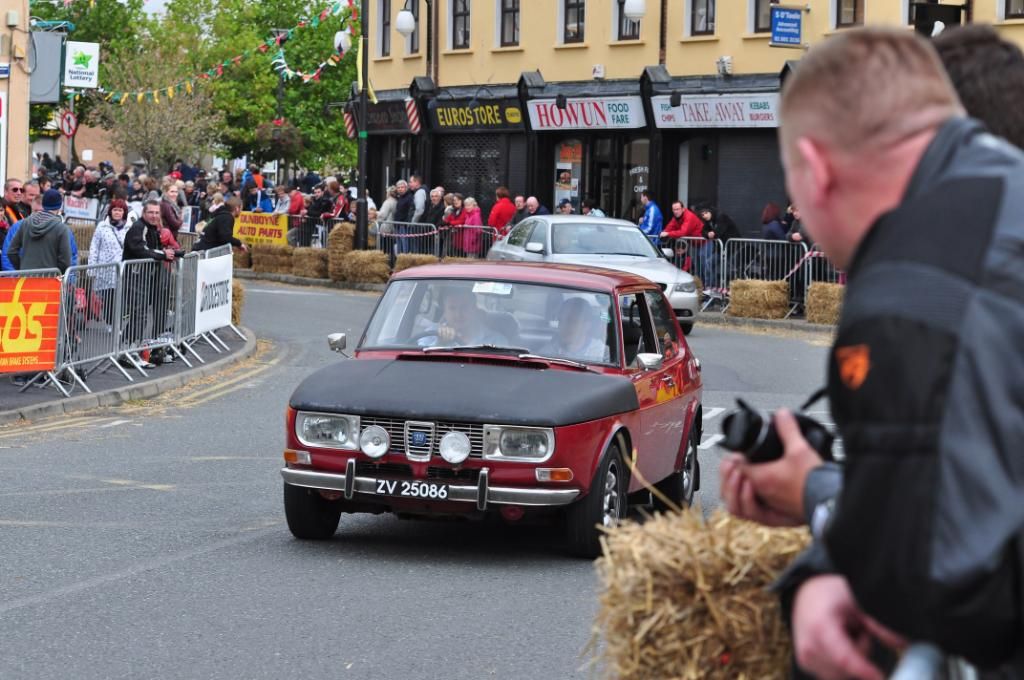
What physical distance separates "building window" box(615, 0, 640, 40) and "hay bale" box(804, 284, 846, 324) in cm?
1237

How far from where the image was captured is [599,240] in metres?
25.1

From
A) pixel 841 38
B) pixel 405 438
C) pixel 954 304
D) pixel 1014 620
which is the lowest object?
pixel 405 438

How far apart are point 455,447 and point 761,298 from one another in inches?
742

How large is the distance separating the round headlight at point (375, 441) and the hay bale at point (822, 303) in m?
17.8

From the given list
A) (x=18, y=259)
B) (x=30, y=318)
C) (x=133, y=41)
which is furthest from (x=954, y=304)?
(x=133, y=41)

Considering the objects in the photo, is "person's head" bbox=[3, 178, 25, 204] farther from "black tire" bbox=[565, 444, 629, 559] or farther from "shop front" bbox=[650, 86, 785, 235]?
"shop front" bbox=[650, 86, 785, 235]

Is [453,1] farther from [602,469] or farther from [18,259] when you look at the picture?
[602,469]

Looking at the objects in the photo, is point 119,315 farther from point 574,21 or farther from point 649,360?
point 574,21

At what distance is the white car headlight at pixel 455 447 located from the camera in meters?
8.93

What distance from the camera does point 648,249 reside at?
25312mm

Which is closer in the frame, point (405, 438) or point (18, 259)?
point (405, 438)

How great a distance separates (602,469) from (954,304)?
7044mm

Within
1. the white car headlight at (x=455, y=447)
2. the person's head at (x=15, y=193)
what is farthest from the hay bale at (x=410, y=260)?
the white car headlight at (x=455, y=447)

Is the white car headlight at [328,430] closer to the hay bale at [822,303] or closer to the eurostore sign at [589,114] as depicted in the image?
the hay bale at [822,303]
